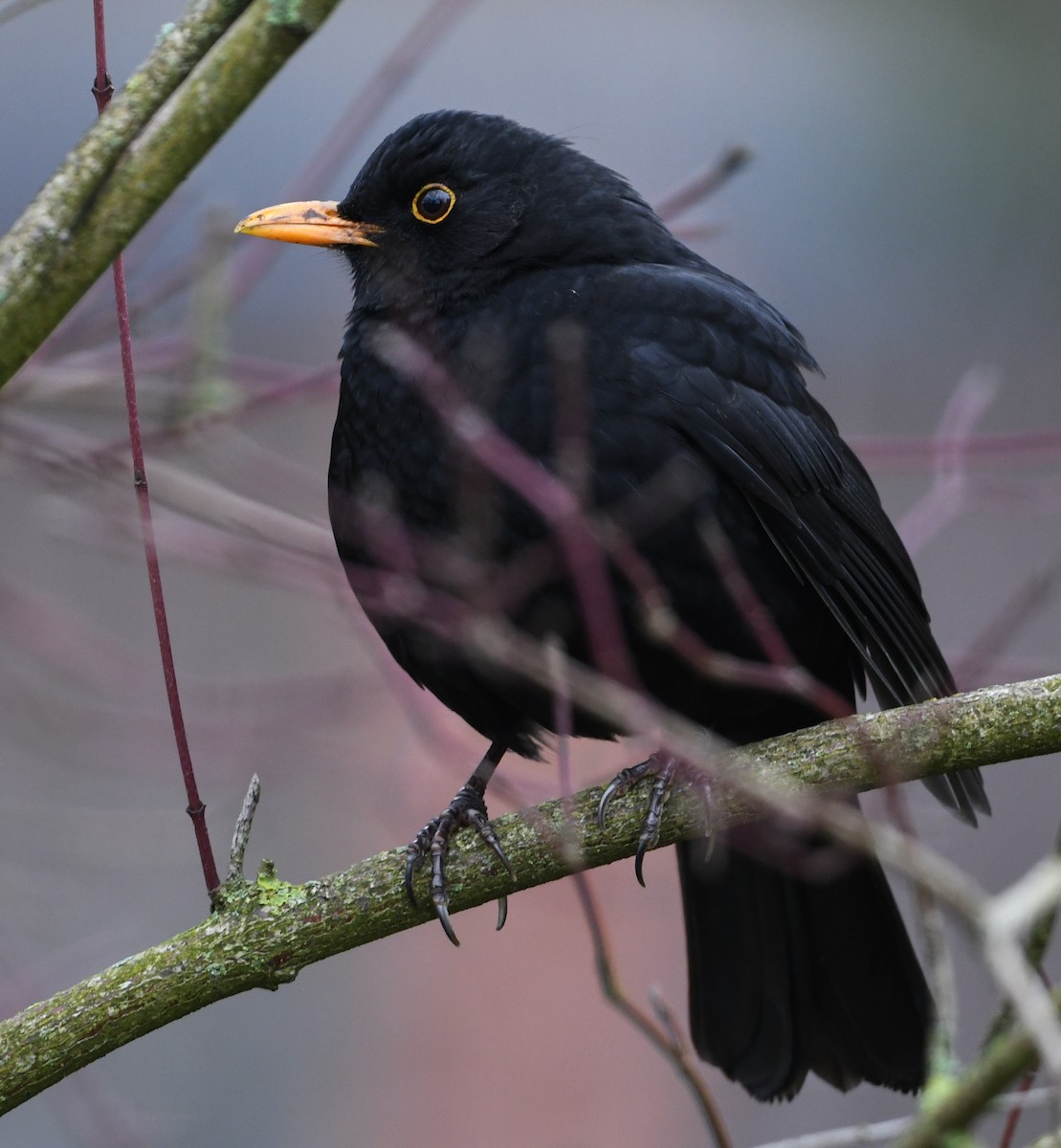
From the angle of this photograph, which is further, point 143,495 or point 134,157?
point 143,495

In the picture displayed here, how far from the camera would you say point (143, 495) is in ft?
7.07

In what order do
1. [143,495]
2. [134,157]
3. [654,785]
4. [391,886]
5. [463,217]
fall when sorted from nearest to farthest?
[134,157] → [143,495] → [391,886] → [654,785] → [463,217]


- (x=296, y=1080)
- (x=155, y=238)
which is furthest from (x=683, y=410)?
(x=296, y=1080)

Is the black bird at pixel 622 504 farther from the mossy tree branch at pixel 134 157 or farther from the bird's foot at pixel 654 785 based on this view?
the mossy tree branch at pixel 134 157

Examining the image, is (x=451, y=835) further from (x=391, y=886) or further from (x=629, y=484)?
(x=629, y=484)

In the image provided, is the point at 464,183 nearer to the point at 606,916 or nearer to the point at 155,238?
the point at 155,238

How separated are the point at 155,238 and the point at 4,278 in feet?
5.92

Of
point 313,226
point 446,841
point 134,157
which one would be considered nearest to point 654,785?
point 446,841

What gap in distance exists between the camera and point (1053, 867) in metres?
1.04

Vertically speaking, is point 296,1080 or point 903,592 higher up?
point 903,592

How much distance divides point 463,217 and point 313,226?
0.33 m

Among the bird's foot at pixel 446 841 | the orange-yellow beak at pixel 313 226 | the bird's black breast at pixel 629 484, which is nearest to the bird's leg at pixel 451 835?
the bird's foot at pixel 446 841

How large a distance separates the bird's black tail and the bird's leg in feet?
1.89

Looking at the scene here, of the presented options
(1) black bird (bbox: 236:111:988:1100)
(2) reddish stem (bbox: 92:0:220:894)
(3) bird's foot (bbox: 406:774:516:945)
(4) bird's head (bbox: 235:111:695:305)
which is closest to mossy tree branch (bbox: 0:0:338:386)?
(2) reddish stem (bbox: 92:0:220:894)
